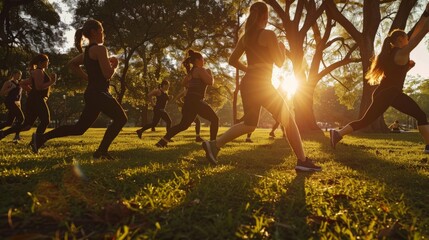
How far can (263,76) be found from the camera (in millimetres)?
4504

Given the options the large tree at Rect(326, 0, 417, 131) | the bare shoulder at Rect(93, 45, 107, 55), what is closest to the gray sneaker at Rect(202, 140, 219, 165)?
the bare shoulder at Rect(93, 45, 107, 55)

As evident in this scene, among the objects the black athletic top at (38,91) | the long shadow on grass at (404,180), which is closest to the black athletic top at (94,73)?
the black athletic top at (38,91)

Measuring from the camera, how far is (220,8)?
2759cm

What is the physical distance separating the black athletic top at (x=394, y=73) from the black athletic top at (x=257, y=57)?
2375 millimetres

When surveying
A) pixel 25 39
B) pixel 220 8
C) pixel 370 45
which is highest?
pixel 220 8

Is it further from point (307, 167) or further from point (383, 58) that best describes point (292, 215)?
point (383, 58)

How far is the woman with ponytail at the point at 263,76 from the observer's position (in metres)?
4.39

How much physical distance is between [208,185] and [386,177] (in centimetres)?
237

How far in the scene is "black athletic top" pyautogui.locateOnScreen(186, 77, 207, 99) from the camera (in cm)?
768

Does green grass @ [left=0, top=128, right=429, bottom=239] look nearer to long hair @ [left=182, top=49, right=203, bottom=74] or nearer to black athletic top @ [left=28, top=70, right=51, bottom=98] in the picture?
black athletic top @ [left=28, top=70, right=51, bottom=98]

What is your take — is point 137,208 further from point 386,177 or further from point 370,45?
point 370,45

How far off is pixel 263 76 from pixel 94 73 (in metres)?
2.46

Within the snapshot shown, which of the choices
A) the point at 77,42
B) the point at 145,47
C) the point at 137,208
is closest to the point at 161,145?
the point at 77,42

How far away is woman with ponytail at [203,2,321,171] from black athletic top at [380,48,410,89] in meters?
2.19
